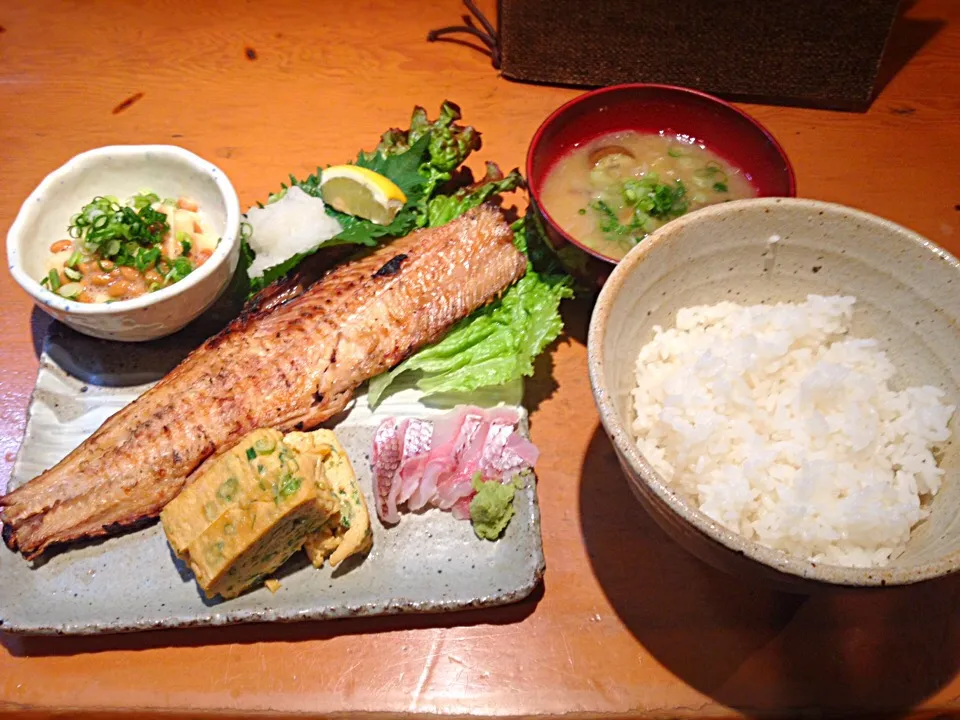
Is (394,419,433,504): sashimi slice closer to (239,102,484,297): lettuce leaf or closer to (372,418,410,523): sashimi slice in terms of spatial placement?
(372,418,410,523): sashimi slice

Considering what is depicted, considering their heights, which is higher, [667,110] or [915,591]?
[667,110]

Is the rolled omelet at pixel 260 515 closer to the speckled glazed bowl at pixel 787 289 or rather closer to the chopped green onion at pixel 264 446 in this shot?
the chopped green onion at pixel 264 446

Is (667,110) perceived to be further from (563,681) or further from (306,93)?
(563,681)

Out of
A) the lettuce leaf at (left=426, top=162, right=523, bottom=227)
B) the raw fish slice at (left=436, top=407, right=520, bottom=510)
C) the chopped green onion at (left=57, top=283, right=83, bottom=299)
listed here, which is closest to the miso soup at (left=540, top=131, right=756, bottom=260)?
the lettuce leaf at (left=426, top=162, right=523, bottom=227)

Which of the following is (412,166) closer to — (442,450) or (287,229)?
(287,229)

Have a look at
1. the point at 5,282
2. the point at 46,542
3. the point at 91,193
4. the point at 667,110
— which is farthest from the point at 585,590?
the point at 5,282

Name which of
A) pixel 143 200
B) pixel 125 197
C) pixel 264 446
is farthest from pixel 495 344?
pixel 125 197
